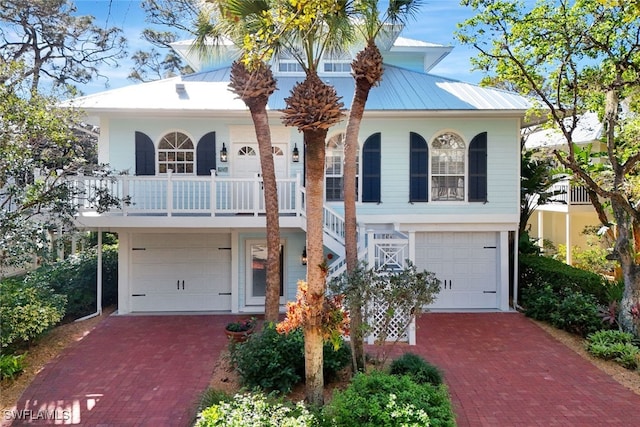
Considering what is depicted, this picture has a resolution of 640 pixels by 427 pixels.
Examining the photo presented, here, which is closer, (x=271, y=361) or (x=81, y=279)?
(x=271, y=361)

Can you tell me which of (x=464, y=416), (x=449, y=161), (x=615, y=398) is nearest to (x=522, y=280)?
(x=449, y=161)

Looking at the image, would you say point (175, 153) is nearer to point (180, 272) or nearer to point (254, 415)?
point (180, 272)

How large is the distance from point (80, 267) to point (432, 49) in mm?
13213

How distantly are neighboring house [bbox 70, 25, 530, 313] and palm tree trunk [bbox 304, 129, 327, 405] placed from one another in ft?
15.2

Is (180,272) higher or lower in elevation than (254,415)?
higher

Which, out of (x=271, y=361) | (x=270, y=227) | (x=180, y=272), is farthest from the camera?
(x=180, y=272)

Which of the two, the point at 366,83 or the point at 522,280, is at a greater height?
the point at 366,83

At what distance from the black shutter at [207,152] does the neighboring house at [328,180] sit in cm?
3

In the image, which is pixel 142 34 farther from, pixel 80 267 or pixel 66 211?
pixel 66 211

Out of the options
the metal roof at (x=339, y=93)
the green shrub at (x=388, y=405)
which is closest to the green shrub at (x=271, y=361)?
the green shrub at (x=388, y=405)

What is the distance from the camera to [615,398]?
22.2 feet

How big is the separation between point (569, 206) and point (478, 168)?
7.32m

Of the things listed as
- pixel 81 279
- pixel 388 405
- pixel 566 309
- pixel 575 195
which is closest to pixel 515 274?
pixel 566 309

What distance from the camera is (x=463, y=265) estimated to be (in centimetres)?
1195
